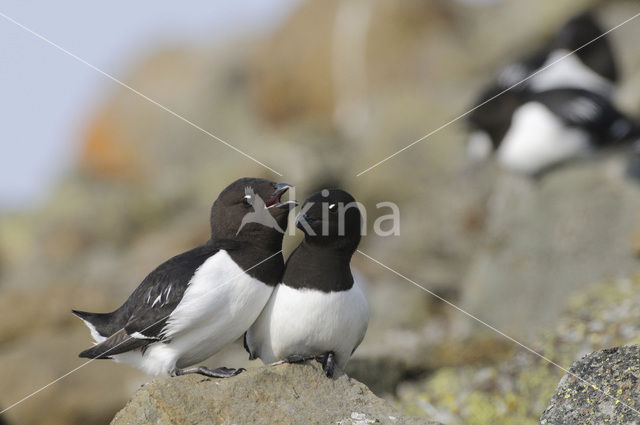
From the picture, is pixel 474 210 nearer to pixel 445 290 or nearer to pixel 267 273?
pixel 445 290

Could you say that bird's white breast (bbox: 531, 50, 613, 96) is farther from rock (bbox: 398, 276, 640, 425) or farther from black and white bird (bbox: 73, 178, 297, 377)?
black and white bird (bbox: 73, 178, 297, 377)

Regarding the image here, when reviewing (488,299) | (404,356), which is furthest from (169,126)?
(404,356)

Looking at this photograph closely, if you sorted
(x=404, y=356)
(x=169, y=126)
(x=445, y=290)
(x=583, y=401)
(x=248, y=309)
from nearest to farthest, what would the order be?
(x=583, y=401)
(x=248, y=309)
(x=404, y=356)
(x=445, y=290)
(x=169, y=126)

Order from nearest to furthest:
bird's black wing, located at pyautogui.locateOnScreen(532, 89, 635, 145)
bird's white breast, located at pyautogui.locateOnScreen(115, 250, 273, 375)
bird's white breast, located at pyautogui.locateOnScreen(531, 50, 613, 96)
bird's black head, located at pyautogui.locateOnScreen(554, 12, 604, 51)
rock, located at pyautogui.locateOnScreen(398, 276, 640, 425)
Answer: bird's white breast, located at pyautogui.locateOnScreen(115, 250, 273, 375), rock, located at pyautogui.locateOnScreen(398, 276, 640, 425), bird's black wing, located at pyautogui.locateOnScreen(532, 89, 635, 145), bird's white breast, located at pyautogui.locateOnScreen(531, 50, 613, 96), bird's black head, located at pyautogui.locateOnScreen(554, 12, 604, 51)

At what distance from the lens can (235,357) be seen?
1155cm

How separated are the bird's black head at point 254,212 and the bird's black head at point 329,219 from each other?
0.14 meters

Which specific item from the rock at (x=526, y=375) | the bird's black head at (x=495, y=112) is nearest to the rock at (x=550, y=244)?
the bird's black head at (x=495, y=112)

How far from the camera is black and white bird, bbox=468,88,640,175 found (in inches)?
512

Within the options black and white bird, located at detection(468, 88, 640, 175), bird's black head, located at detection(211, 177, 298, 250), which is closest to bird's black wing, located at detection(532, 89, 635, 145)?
black and white bird, located at detection(468, 88, 640, 175)

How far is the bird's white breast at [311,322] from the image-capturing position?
6.52 metres

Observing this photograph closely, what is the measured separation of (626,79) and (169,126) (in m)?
18.6

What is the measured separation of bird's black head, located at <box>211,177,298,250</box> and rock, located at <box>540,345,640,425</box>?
2.34 meters

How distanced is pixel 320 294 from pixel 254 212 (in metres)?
0.80

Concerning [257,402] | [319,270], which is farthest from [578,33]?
[257,402]
